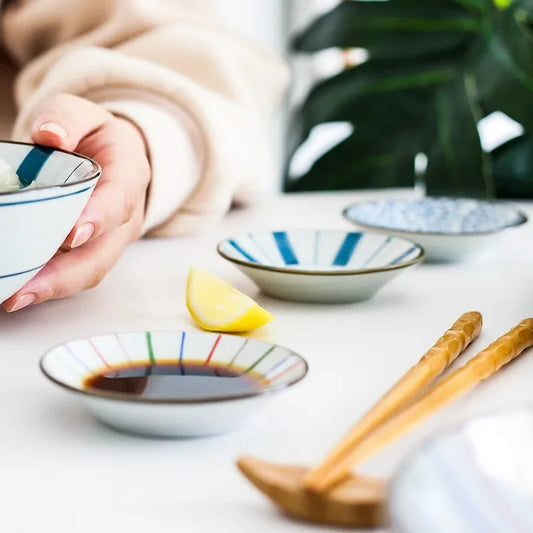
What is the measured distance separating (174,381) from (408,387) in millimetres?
114

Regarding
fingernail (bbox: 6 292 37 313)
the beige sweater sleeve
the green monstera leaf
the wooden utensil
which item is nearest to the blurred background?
the green monstera leaf

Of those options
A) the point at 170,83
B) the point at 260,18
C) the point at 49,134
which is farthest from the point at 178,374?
the point at 260,18

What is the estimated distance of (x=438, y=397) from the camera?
0.42 m

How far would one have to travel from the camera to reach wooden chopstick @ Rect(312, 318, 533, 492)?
0.35 metres

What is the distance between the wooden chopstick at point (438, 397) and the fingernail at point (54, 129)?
0.32 metres

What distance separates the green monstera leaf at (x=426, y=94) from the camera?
1297 mm

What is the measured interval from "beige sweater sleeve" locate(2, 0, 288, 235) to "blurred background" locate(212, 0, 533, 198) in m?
0.21

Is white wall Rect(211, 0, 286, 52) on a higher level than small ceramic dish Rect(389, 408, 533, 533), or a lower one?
higher

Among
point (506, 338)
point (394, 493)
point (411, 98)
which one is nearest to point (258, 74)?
point (411, 98)

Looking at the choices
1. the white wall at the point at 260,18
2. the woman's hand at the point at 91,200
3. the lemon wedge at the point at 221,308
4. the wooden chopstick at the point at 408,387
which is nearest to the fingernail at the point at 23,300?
the woman's hand at the point at 91,200

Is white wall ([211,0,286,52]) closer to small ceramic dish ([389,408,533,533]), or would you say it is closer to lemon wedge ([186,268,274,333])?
lemon wedge ([186,268,274,333])

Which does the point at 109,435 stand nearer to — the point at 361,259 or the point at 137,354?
the point at 137,354

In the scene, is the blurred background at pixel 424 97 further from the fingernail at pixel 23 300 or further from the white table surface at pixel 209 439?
the fingernail at pixel 23 300

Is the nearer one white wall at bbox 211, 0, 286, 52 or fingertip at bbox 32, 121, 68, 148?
fingertip at bbox 32, 121, 68, 148
